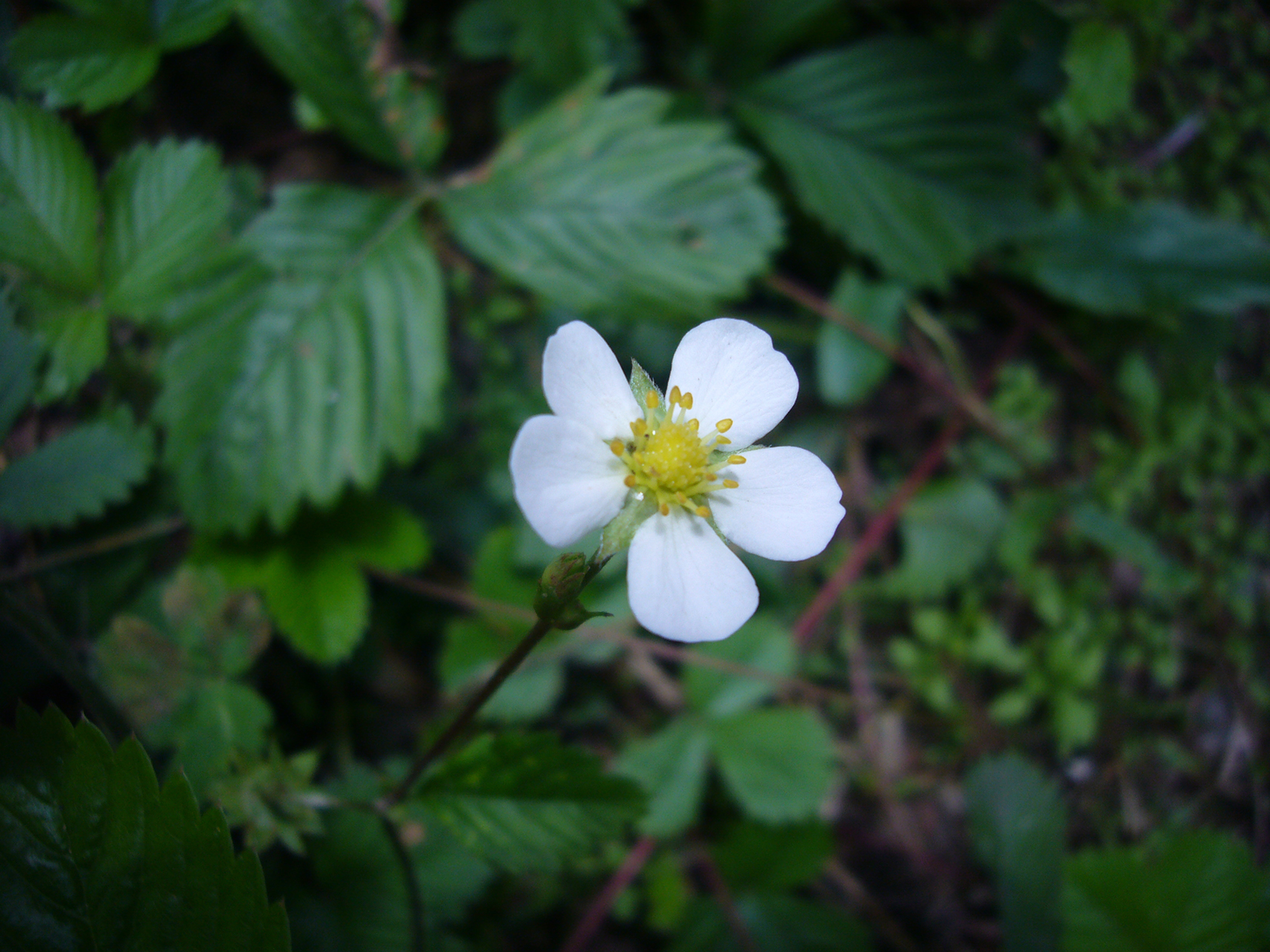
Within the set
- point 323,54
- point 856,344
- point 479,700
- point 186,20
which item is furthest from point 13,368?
point 856,344

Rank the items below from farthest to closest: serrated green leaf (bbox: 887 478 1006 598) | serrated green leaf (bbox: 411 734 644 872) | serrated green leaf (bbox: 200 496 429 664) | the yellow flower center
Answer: serrated green leaf (bbox: 887 478 1006 598)
serrated green leaf (bbox: 200 496 429 664)
serrated green leaf (bbox: 411 734 644 872)
the yellow flower center

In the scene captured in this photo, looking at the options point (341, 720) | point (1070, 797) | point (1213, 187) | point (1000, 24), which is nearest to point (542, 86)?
point (1000, 24)

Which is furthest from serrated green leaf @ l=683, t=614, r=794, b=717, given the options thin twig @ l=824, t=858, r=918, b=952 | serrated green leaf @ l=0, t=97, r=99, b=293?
serrated green leaf @ l=0, t=97, r=99, b=293

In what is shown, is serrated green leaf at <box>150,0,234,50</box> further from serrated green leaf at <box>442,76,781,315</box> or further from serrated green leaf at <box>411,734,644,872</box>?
serrated green leaf at <box>411,734,644,872</box>

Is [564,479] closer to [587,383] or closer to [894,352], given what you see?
[587,383]

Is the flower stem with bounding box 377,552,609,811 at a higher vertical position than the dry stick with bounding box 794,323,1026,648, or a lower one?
lower

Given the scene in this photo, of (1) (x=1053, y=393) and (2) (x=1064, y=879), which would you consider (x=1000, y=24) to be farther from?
(2) (x=1064, y=879)

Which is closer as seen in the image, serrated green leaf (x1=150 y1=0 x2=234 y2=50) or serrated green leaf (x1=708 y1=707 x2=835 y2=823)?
serrated green leaf (x1=150 y1=0 x2=234 y2=50)
